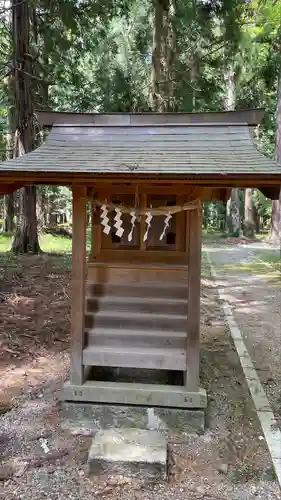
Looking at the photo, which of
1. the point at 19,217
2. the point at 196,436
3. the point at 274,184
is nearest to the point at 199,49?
the point at 19,217

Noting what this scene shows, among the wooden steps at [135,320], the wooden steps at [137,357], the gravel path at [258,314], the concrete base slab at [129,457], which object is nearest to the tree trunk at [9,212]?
the gravel path at [258,314]

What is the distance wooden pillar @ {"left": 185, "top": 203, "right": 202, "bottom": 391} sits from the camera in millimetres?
4160

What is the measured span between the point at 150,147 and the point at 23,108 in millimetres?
8280

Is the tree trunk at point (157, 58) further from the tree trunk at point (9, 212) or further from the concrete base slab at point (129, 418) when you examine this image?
the concrete base slab at point (129, 418)

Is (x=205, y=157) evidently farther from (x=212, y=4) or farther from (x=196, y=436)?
(x=212, y=4)

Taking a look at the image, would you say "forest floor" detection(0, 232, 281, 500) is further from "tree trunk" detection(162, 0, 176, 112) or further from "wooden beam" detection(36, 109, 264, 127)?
"tree trunk" detection(162, 0, 176, 112)

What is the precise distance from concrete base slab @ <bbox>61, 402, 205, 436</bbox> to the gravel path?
3.60 ft

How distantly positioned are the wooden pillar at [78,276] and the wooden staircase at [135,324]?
4.4 inches

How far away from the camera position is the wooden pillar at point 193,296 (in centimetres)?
416

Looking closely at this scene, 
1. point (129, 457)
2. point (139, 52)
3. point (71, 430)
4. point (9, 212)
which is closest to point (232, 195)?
point (139, 52)

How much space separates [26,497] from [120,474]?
78 centimetres

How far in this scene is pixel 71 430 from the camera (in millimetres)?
4289

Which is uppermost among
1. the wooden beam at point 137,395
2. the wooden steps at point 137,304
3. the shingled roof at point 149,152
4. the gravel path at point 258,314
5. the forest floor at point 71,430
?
the shingled roof at point 149,152

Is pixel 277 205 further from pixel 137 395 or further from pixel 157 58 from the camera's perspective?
pixel 137 395
